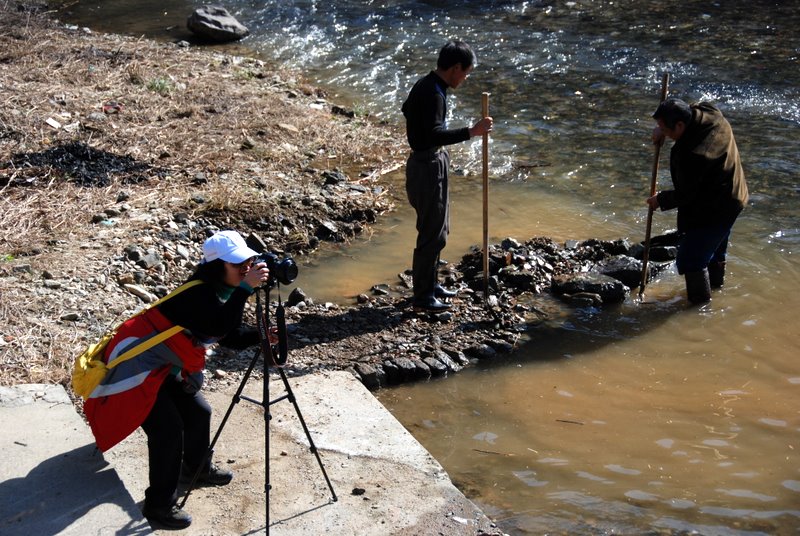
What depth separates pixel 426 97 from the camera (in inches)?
248

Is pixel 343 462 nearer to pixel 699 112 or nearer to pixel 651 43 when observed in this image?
pixel 699 112

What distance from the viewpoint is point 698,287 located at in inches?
279

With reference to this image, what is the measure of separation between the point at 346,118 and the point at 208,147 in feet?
8.63

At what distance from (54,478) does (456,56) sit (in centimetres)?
375

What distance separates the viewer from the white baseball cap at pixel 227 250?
395cm

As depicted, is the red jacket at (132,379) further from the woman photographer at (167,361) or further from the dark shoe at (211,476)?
the dark shoe at (211,476)

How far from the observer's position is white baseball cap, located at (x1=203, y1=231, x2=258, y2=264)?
395cm

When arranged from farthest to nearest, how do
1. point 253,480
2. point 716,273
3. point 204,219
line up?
1. point 204,219
2. point 716,273
3. point 253,480

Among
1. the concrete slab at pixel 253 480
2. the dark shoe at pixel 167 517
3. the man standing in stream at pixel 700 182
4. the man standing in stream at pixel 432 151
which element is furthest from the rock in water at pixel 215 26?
the dark shoe at pixel 167 517

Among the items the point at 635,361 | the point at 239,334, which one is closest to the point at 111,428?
the point at 239,334

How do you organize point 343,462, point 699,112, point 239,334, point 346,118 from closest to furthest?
point 239,334
point 343,462
point 699,112
point 346,118

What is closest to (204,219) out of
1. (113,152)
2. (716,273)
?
(113,152)

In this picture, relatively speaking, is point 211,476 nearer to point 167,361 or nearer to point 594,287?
point 167,361

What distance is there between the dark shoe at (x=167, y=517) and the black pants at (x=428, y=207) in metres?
3.07
